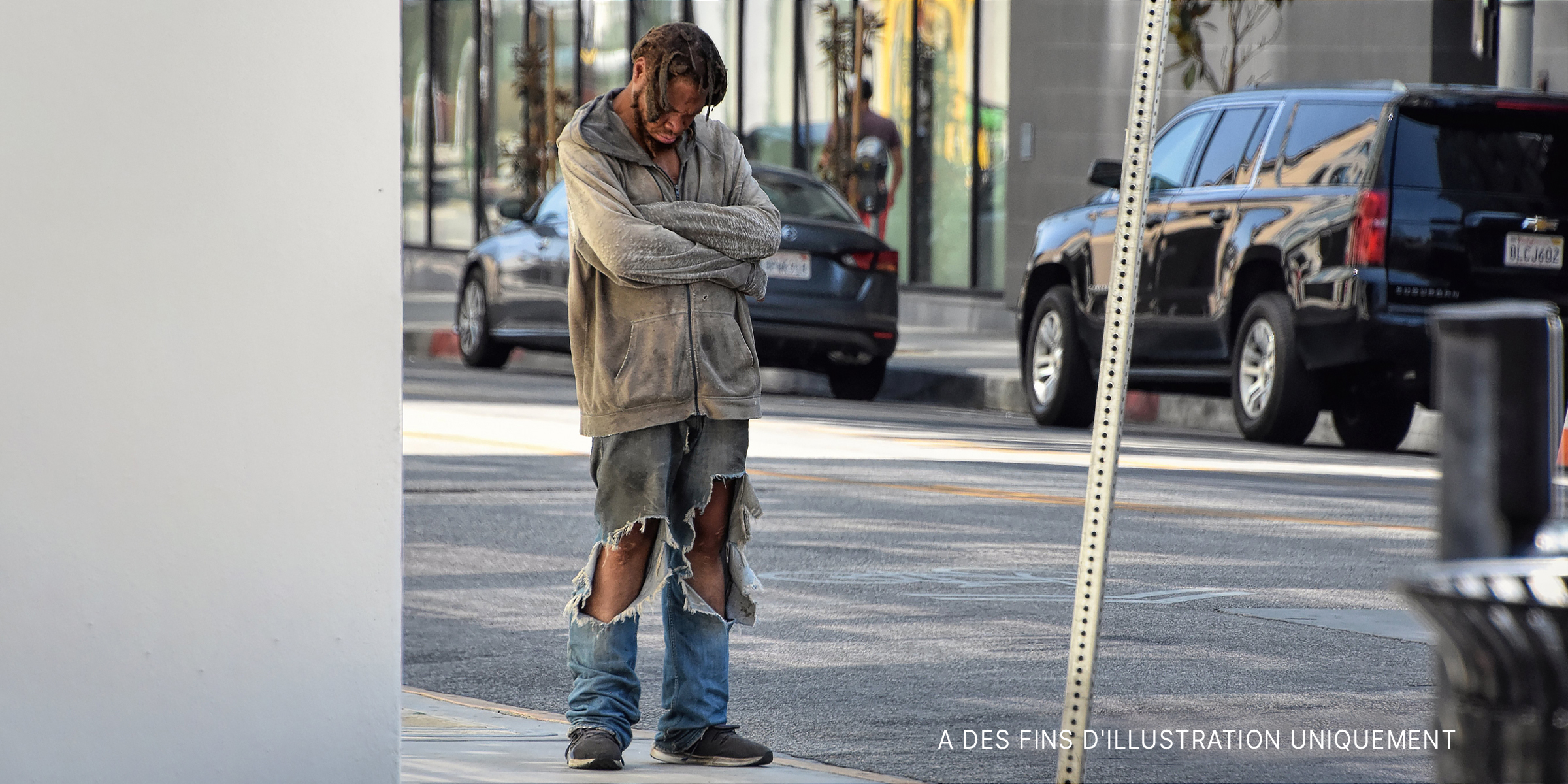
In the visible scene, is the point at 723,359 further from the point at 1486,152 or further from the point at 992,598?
the point at 1486,152

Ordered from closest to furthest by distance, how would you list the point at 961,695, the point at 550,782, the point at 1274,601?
1. the point at 550,782
2. the point at 961,695
3. the point at 1274,601

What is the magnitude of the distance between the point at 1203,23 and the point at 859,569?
40.4ft

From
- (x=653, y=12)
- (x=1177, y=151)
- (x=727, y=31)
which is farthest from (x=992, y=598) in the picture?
(x=653, y=12)

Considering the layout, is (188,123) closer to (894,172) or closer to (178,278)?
(178,278)

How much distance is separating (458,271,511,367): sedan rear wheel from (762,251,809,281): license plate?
3.39 meters

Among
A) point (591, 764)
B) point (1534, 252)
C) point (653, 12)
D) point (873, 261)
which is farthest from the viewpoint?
point (653, 12)

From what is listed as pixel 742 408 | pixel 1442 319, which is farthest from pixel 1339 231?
pixel 1442 319

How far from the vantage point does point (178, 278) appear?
12.7 ft

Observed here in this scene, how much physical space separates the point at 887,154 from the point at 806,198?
8.05 meters

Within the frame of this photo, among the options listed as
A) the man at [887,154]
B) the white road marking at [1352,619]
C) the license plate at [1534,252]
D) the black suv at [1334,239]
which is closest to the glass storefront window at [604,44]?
the man at [887,154]

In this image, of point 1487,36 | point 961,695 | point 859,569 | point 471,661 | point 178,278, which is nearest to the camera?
point 178,278

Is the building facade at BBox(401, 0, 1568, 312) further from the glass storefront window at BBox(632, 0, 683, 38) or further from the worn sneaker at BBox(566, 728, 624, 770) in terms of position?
the worn sneaker at BBox(566, 728, 624, 770)

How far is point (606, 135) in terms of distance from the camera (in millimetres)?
4727

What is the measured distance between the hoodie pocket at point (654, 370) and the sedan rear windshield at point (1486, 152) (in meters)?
7.94
